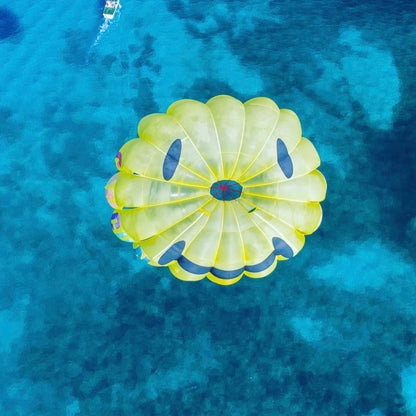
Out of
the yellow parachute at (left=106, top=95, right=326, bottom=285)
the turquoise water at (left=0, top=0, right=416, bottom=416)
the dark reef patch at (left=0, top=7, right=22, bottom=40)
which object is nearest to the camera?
the yellow parachute at (left=106, top=95, right=326, bottom=285)

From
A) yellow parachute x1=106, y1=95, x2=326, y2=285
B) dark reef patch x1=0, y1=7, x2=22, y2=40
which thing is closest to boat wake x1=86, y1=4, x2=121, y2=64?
dark reef patch x1=0, y1=7, x2=22, y2=40

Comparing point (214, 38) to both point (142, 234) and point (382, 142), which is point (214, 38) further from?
point (142, 234)

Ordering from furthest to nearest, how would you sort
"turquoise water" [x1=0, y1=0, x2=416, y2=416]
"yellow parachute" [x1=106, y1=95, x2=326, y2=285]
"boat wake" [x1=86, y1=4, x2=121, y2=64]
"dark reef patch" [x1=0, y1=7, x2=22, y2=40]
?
"dark reef patch" [x1=0, y1=7, x2=22, y2=40], "boat wake" [x1=86, y1=4, x2=121, y2=64], "turquoise water" [x1=0, y1=0, x2=416, y2=416], "yellow parachute" [x1=106, y1=95, x2=326, y2=285]

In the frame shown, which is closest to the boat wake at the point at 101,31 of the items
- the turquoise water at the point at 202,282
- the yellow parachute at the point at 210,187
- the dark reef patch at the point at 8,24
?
the turquoise water at the point at 202,282

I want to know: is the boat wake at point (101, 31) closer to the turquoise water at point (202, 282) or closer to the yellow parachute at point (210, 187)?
the turquoise water at point (202, 282)

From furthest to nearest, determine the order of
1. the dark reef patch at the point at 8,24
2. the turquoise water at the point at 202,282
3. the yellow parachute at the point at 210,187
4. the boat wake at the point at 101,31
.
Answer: the dark reef patch at the point at 8,24 < the boat wake at the point at 101,31 < the turquoise water at the point at 202,282 < the yellow parachute at the point at 210,187

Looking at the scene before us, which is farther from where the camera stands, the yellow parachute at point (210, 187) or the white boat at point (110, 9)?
the white boat at point (110, 9)

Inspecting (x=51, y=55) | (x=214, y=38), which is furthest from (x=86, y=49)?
(x=214, y=38)

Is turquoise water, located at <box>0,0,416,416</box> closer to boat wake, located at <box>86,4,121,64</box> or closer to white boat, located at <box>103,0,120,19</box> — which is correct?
boat wake, located at <box>86,4,121,64</box>
